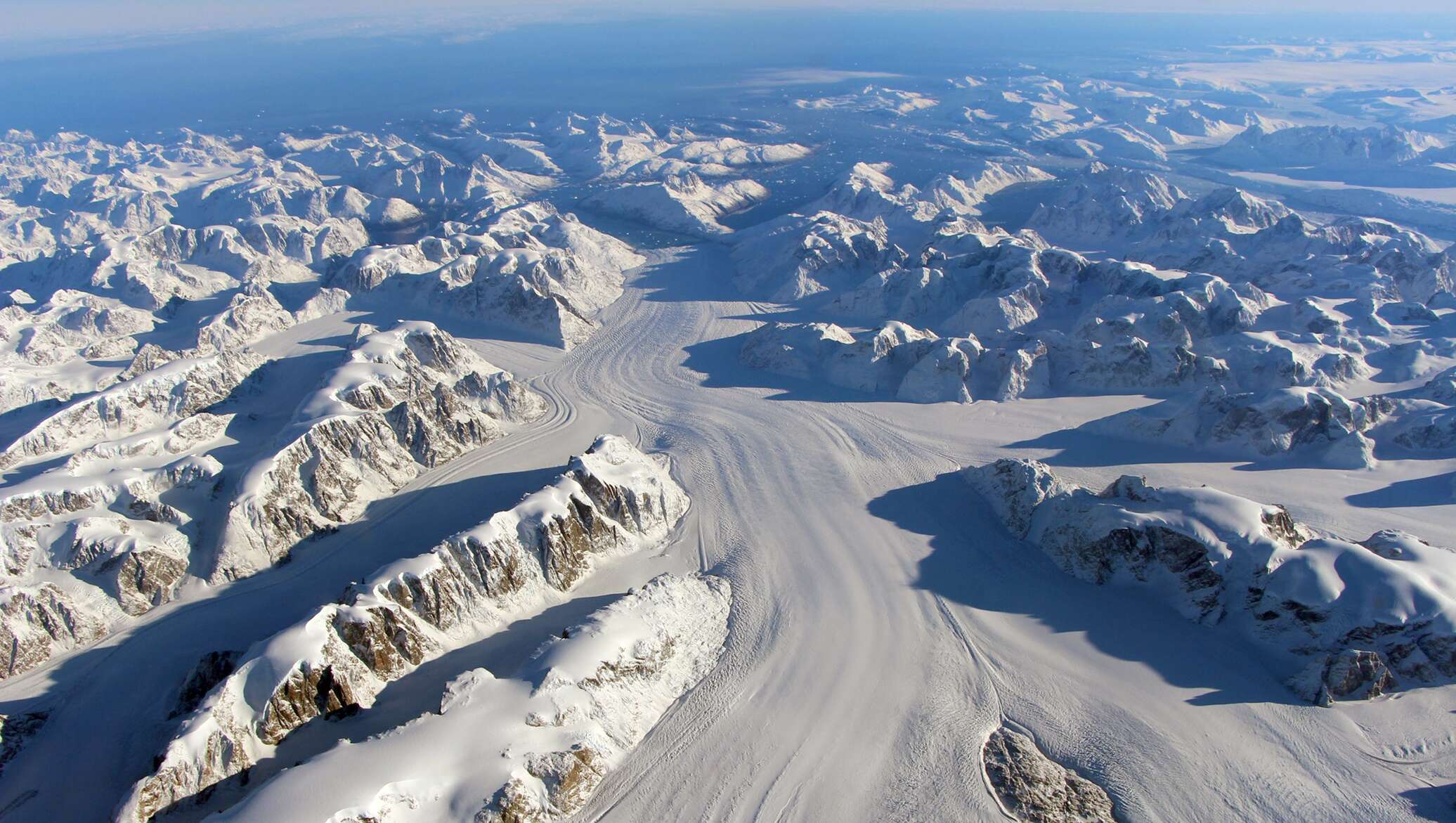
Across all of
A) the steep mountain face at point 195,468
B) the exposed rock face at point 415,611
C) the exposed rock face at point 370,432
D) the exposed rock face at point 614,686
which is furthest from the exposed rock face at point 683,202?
the exposed rock face at point 614,686

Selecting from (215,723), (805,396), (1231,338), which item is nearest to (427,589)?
(215,723)

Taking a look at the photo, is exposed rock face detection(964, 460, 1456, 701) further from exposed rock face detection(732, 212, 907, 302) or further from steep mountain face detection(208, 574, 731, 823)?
exposed rock face detection(732, 212, 907, 302)

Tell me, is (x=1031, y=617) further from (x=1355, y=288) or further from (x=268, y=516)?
(x=1355, y=288)

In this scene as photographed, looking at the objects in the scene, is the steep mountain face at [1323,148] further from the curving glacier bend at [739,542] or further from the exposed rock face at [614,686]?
the exposed rock face at [614,686]

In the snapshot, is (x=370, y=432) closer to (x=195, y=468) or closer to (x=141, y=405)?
(x=195, y=468)

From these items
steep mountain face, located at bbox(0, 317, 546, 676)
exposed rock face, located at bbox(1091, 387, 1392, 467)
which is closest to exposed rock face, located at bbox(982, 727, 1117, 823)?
exposed rock face, located at bbox(1091, 387, 1392, 467)

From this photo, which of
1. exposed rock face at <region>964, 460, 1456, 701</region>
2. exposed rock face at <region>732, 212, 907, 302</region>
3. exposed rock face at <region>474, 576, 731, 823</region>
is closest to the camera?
exposed rock face at <region>474, 576, 731, 823</region>
